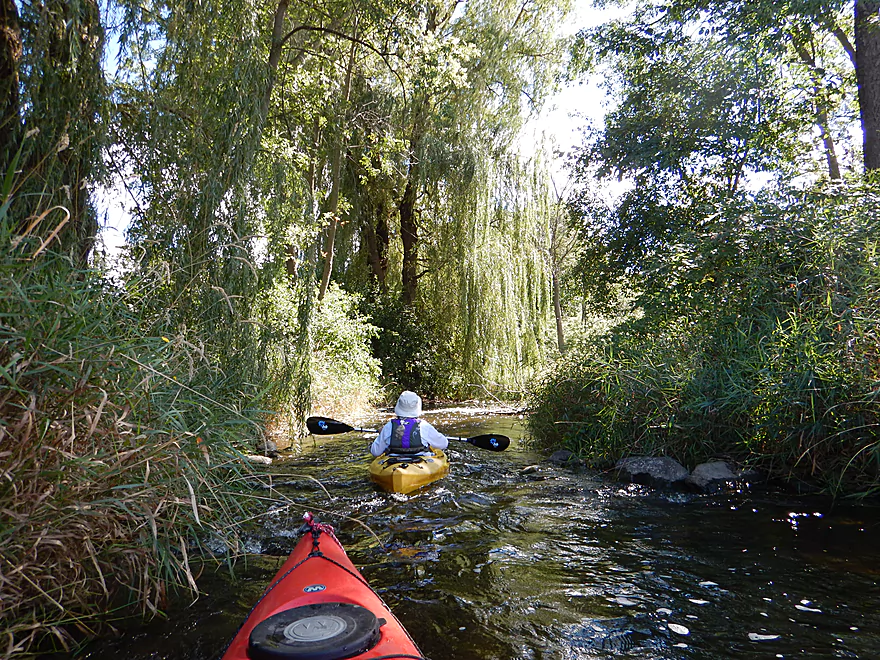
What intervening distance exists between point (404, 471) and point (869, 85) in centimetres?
718

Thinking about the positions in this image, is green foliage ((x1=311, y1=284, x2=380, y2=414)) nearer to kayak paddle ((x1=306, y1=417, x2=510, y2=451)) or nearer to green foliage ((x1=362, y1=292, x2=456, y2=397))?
green foliage ((x1=362, y1=292, x2=456, y2=397))

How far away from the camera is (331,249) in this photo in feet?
33.3

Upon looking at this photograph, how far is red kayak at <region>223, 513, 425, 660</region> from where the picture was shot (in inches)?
67.6

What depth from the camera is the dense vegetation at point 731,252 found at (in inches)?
173

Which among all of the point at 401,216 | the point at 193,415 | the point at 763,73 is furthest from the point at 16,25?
the point at 401,216

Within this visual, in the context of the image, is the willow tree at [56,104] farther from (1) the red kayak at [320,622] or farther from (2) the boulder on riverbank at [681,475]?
(2) the boulder on riverbank at [681,475]

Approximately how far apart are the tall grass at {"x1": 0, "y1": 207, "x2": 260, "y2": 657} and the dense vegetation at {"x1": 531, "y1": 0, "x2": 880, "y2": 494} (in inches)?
165

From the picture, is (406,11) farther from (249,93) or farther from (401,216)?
(401,216)

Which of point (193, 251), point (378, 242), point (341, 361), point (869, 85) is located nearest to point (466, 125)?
point (378, 242)

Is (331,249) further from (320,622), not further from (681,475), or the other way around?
(320,622)

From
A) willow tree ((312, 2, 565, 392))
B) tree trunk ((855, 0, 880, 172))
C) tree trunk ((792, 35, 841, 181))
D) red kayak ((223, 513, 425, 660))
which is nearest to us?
red kayak ((223, 513, 425, 660))

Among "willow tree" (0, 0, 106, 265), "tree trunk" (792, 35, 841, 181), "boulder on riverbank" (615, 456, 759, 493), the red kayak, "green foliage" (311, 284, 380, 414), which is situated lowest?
Answer: "boulder on riverbank" (615, 456, 759, 493)

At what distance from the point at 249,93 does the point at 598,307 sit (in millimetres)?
6132

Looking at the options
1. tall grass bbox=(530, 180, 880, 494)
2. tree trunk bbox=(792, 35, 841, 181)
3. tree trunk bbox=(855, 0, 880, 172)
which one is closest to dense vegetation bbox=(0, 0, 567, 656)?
tall grass bbox=(530, 180, 880, 494)
